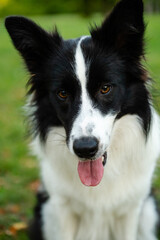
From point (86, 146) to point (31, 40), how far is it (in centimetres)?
111

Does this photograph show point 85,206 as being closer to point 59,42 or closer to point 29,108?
point 29,108

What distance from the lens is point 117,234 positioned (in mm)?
3975

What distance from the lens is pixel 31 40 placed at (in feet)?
10.9

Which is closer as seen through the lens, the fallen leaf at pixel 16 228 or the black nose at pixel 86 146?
the black nose at pixel 86 146

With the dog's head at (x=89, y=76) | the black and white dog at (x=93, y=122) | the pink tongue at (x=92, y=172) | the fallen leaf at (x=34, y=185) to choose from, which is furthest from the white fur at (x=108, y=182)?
the fallen leaf at (x=34, y=185)

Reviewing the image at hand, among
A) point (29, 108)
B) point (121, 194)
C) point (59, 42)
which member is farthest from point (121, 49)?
point (121, 194)

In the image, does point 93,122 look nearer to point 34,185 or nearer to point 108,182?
point 108,182

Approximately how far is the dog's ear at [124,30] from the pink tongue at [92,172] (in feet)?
3.28

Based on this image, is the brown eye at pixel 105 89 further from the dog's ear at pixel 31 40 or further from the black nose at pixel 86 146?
the dog's ear at pixel 31 40

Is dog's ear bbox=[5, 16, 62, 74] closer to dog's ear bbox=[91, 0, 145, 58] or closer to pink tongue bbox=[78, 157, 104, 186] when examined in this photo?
dog's ear bbox=[91, 0, 145, 58]

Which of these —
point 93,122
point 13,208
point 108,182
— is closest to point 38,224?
point 13,208

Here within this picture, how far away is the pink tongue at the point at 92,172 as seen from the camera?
3197 mm

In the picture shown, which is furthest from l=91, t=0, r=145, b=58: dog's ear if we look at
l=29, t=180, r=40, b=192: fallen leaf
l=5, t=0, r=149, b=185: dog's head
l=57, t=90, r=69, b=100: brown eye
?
l=29, t=180, r=40, b=192: fallen leaf

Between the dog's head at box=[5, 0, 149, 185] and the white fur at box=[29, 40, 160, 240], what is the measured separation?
0.18m
